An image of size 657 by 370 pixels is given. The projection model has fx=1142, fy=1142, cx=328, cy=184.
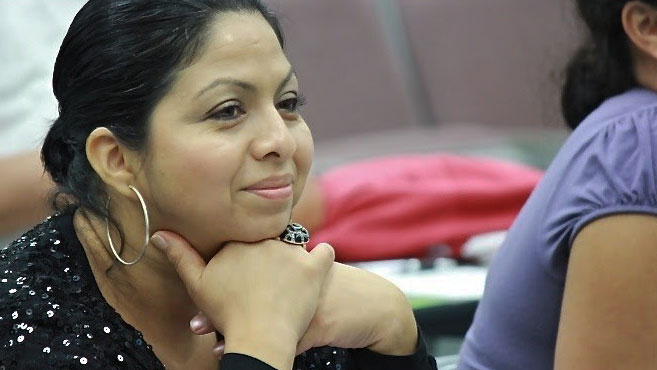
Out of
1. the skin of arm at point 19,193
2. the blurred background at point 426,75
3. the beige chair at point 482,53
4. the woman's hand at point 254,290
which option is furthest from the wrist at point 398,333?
the beige chair at point 482,53

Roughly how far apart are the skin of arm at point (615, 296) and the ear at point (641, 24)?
11.1 inches

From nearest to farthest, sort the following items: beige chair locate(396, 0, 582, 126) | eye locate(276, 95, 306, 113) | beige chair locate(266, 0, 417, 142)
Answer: eye locate(276, 95, 306, 113)
beige chair locate(266, 0, 417, 142)
beige chair locate(396, 0, 582, 126)

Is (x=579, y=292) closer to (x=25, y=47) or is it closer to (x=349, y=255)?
(x=349, y=255)

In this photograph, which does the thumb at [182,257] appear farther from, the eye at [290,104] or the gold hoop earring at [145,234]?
the eye at [290,104]

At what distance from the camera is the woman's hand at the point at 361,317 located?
132 cm

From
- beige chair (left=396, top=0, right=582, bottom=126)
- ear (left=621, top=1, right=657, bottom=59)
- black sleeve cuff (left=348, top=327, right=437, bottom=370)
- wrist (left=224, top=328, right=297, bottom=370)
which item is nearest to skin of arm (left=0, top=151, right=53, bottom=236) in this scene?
black sleeve cuff (left=348, top=327, right=437, bottom=370)

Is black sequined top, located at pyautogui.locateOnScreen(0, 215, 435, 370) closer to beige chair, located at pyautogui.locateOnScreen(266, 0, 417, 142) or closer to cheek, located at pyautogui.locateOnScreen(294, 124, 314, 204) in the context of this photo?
cheek, located at pyautogui.locateOnScreen(294, 124, 314, 204)

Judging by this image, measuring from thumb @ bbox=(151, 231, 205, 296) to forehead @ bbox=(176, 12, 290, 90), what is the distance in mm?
174

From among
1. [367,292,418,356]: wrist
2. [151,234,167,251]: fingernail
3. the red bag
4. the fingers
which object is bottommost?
the red bag

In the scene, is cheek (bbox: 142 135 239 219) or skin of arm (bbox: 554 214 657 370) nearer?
cheek (bbox: 142 135 239 219)

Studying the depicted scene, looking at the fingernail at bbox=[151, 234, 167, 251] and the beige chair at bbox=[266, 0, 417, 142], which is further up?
the fingernail at bbox=[151, 234, 167, 251]

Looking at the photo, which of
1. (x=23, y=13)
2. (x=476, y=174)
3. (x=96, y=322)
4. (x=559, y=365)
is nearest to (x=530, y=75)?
(x=476, y=174)

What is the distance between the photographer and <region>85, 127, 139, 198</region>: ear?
4.01 ft

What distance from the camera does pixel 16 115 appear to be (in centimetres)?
228
